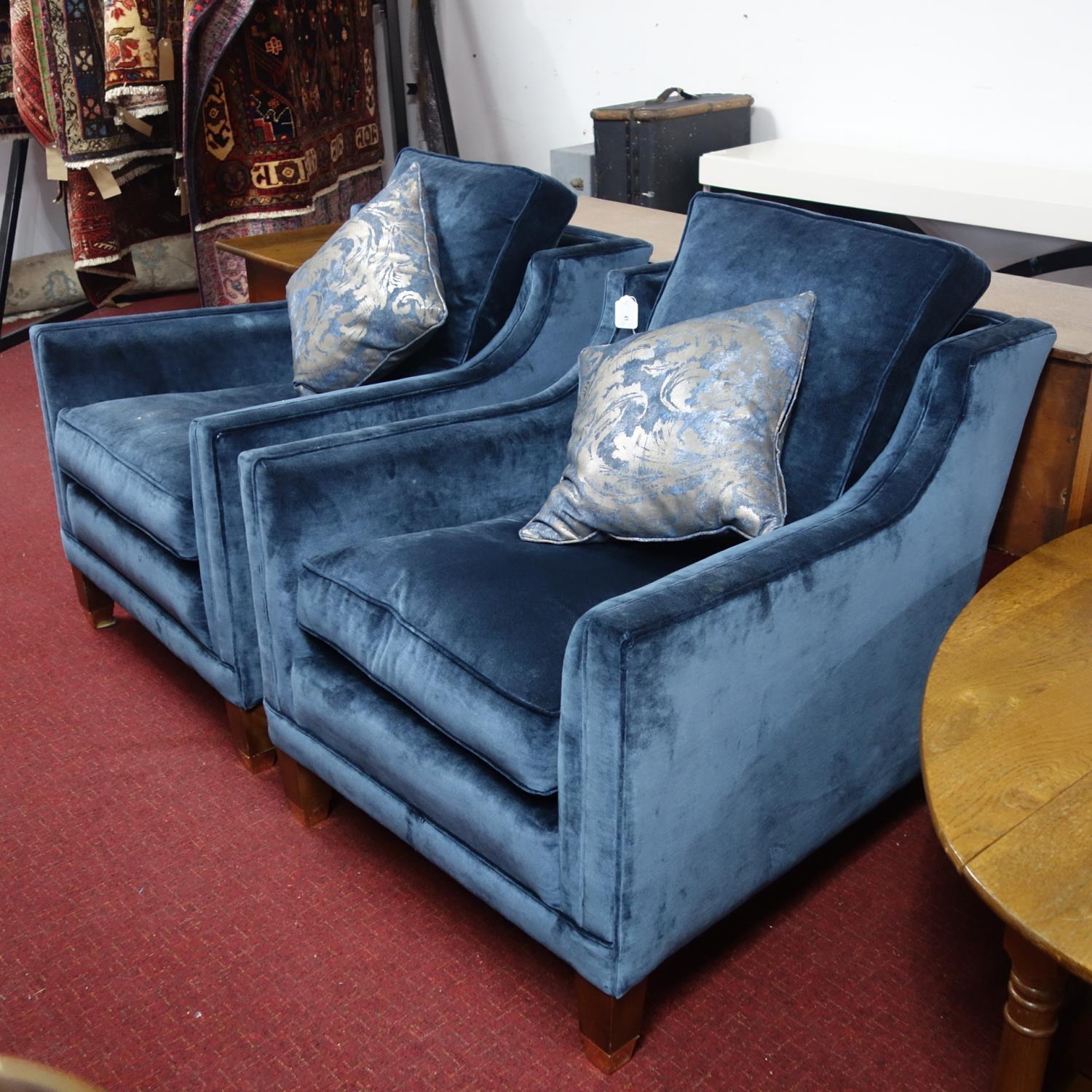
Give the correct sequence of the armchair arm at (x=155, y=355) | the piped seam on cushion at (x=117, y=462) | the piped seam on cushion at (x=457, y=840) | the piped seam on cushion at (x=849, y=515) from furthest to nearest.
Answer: the armchair arm at (x=155, y=355) → the piped seam on cushion at (x=117, y=462) → the piped seam on cushion at (x=457, y=840) → the piped seam on cushion at (x=849, y=515)

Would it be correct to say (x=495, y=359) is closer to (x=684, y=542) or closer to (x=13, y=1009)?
(x=684, y=542)

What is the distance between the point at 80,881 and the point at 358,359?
3.09ft

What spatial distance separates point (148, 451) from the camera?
2006mm

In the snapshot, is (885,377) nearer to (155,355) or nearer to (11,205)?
(155,355)

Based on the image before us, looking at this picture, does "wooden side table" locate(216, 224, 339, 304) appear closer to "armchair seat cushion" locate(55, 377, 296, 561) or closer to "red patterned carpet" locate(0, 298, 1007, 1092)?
"armchair seat cushion" locate(55, 377, 296, 561)

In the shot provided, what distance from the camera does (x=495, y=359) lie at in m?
2.06

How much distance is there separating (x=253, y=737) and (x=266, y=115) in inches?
82.0

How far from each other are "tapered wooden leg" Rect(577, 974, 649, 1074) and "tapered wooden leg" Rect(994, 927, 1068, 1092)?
1.31 feet

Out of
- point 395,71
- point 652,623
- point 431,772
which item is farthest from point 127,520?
point 395,71

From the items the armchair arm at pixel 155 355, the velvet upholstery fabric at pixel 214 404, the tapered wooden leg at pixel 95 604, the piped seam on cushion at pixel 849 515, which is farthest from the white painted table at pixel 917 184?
the tapered wooden leg at pixel 95 604

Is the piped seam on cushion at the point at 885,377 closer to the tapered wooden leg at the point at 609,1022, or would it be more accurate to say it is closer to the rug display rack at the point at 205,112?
the tapered wooden leg at the point at 609,1022

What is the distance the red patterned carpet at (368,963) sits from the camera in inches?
55.1

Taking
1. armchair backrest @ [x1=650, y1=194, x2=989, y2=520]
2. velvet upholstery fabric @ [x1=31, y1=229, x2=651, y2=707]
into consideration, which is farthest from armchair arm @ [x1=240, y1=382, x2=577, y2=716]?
armchair backrest @ [x1=650, y1=194, x2=989, y2=520]

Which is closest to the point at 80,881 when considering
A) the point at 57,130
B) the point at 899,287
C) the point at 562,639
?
the point at 562,639
